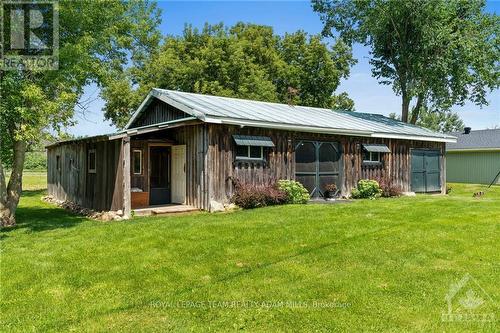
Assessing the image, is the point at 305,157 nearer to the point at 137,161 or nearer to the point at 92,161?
the point at 137,161

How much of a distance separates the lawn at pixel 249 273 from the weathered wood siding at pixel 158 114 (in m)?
5.27

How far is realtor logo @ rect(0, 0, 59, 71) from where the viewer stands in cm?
955

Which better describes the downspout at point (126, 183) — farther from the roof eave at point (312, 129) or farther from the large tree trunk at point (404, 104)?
the large tree trunk at point (404, 104)

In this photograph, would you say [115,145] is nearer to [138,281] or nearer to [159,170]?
[159,170]

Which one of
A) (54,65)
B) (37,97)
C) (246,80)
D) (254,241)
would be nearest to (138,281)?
(254,241)

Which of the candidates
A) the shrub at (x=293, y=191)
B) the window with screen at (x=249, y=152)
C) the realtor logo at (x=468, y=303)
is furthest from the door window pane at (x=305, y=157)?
the realtor logo at (x=468, y=303)

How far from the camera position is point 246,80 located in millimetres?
30031

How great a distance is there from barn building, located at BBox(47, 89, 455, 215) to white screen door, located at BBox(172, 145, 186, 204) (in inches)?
1.3

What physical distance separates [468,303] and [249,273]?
2.82m

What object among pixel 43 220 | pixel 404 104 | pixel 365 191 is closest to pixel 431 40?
pixel 404 104

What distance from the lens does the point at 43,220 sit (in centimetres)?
1116

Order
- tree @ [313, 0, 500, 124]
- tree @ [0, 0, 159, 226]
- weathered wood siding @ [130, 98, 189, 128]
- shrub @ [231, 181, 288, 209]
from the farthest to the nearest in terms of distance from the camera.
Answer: tree @ [313, 0, 500, 124] < weathered wood siding @ [130, 98, 189, 128] < shrub @ [231, 181, 288, 209] < tree @ [0, 0, 159, 226]

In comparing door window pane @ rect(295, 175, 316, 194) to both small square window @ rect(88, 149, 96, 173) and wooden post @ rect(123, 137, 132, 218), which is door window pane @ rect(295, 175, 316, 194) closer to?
wooden post @ rect(123, 137, 132, 218)

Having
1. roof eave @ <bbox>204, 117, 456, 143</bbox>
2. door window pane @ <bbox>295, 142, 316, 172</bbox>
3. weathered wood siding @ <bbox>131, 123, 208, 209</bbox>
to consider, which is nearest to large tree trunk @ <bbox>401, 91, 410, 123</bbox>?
roof eave @ <bbox>204, 117, 456, 143</bbox>
